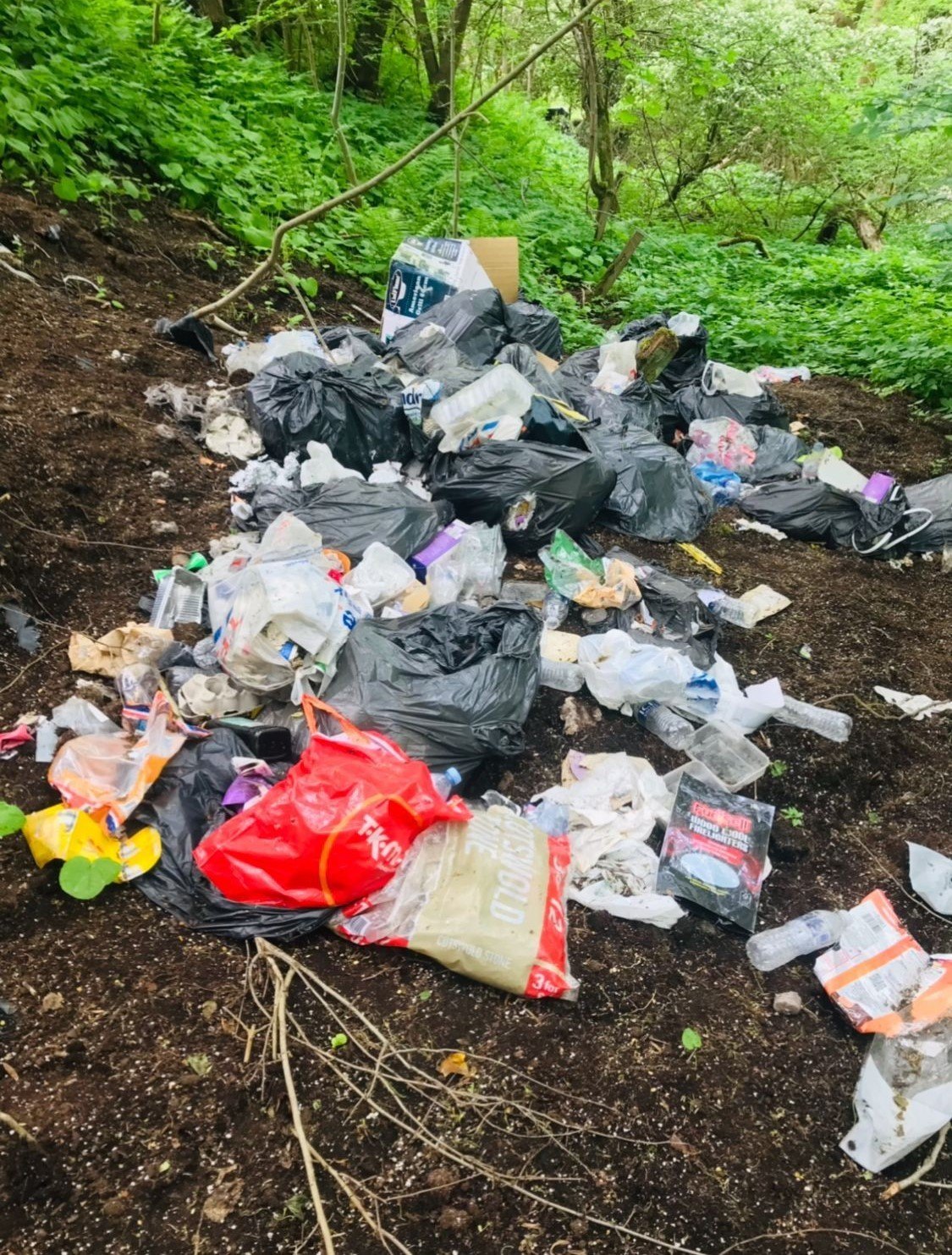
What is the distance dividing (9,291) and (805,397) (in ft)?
15.0

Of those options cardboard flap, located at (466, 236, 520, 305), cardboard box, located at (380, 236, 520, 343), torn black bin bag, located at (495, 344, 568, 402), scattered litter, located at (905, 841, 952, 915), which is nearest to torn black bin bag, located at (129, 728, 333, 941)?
scattered litter, located at (905, 841, 952, 915)

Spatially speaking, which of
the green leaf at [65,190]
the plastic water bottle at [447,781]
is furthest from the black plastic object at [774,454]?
the green leaf at [65,190]

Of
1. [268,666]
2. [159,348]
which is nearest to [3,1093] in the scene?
[268,666]

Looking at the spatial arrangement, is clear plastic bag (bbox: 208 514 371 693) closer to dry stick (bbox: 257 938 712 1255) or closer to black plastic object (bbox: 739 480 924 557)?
dry stick (bbox: 257 938 712 1255)

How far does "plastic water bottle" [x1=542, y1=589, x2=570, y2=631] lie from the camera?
2785 millimetres

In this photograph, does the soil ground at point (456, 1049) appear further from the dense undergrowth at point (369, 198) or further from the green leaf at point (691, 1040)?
the dense undergrowth at point (369, 198)

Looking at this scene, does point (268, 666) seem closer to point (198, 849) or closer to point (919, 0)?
point (198, 849)

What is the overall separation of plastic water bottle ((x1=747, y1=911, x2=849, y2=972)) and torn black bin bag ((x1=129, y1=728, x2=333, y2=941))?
3.45 ft

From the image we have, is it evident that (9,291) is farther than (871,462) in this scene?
No

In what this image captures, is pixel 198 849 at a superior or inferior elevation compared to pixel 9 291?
inferior

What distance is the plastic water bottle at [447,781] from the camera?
6.39ft

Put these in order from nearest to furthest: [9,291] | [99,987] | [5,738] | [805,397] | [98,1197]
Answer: [98,1197] < [99,987] < [5,738] < [9,291] < [805,397]

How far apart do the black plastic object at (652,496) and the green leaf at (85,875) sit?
8.07 feet

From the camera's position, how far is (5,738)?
188 cm
